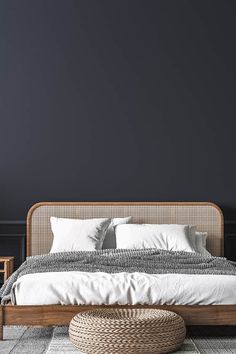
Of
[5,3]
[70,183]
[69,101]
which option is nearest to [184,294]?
[70,183]

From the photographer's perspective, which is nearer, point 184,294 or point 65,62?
point 184,294

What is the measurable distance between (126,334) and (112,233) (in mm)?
2383

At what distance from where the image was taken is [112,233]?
6305 mm

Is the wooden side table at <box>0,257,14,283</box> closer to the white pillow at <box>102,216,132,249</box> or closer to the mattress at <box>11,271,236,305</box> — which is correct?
the white pillow at <box>102,216,132,249</box>

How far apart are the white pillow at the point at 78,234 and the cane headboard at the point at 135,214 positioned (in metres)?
0.19

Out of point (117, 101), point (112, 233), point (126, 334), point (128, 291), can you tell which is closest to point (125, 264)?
point (128, 291)

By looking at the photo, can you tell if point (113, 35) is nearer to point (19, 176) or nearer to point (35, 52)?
point (35, 52)

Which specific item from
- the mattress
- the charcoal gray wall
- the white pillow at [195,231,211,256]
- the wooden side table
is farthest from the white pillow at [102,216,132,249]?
the mattress

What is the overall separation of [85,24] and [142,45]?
641 mm

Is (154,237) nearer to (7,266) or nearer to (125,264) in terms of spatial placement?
(125,264)

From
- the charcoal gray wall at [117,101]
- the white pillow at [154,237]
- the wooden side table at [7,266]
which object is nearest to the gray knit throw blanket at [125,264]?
the white pillow at [154,237]

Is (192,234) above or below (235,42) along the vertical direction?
below

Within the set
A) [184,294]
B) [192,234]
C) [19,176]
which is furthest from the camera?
[19,176]

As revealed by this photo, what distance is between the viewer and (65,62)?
6.76 metres
